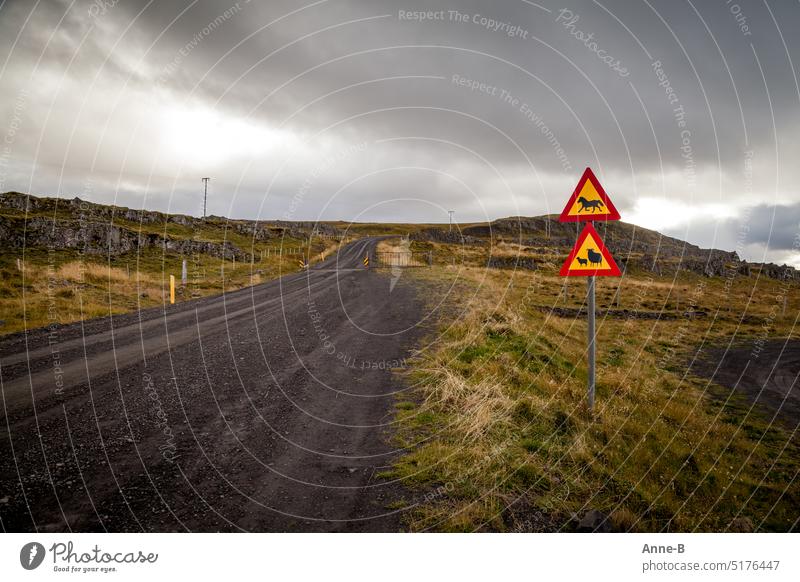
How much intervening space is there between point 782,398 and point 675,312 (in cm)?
1782

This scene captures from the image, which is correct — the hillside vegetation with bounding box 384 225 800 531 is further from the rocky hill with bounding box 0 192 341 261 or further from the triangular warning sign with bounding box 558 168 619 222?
the rocky hill with bounding box 0 192 341 261

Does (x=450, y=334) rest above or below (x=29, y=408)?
above

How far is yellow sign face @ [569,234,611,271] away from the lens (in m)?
5.58

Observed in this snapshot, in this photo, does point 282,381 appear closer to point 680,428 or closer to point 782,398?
point 680,428

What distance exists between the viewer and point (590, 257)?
564cm

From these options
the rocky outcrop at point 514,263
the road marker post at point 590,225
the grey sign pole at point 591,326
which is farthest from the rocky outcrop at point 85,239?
the grey sign pole at point 591,326

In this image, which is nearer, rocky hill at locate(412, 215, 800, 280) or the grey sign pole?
the grey sign pole

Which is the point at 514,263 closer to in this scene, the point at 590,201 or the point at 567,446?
the point at 590,201

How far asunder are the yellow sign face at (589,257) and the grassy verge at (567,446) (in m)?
2.34

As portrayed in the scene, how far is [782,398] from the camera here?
9.79 m

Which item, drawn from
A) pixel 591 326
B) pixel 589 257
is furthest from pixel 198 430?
pixel 589 257

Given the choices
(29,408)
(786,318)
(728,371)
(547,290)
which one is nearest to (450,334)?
(29,408)

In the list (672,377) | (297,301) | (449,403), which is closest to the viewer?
(449,403)

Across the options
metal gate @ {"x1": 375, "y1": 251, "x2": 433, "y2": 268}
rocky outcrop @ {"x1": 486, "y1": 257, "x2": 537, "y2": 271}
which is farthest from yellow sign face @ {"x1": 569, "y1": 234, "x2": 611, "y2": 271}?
rocky outcrop @ {"x1": 486, "y1": 257, "x2": 537, "y2": 271}
